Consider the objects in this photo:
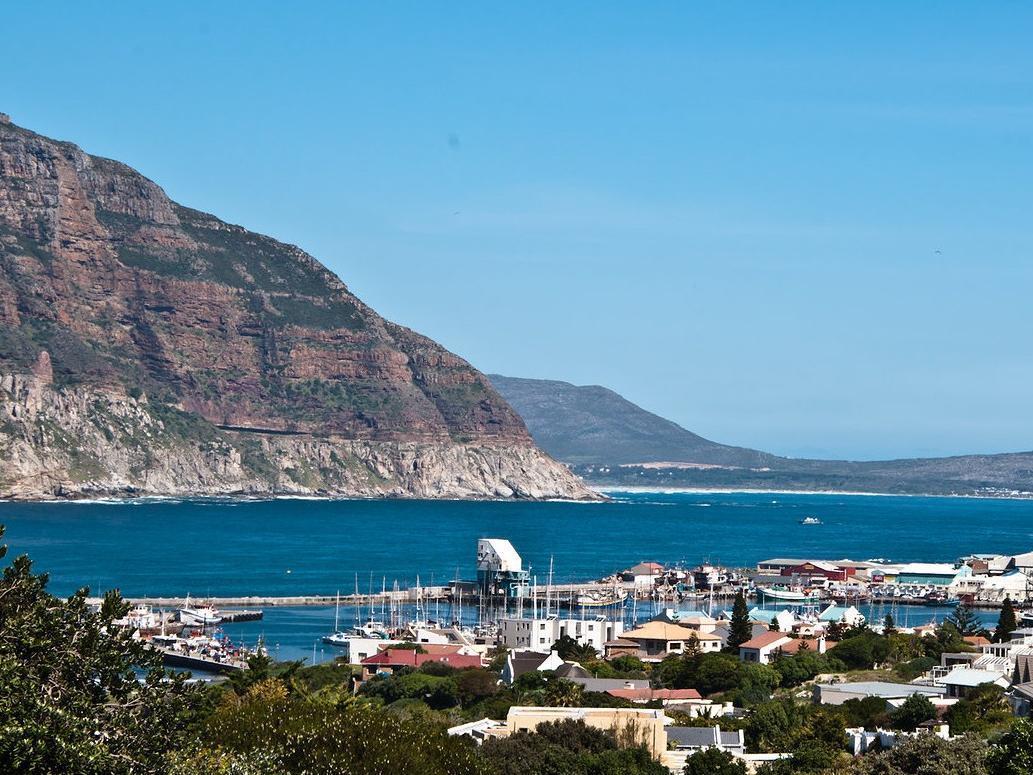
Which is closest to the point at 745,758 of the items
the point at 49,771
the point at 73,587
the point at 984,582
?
the point at 49,771

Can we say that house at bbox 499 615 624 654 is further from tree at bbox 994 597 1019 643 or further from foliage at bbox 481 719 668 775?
foliage at bbox 481 719 668 775

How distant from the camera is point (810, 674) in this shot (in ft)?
233

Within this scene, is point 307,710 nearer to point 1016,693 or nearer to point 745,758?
point 745,758

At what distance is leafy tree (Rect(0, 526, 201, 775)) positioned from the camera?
82.8 feet

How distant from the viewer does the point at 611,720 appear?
48906mm

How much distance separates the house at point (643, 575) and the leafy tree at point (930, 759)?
115 m

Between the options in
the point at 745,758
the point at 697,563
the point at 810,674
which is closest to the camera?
the point at 745,758

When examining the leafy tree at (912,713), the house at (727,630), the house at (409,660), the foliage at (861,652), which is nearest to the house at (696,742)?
the leafy tree at (912,713)

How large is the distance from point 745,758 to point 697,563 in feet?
483

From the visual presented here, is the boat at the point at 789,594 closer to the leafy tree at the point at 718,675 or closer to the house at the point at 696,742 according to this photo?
the leafy tree at the point at 718,675

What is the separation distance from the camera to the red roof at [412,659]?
3164 inches

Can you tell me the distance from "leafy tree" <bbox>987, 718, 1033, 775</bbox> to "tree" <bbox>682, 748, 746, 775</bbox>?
28.5 ft

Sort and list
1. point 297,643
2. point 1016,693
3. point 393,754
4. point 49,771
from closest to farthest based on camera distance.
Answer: point 49,771 < point 393,754 < point 1016,693 < point 297,643

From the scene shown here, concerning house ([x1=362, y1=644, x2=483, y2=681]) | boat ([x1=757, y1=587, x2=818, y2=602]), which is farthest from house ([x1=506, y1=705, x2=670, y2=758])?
boat ([x1=757, y1=587, x2=818, y2=602])
